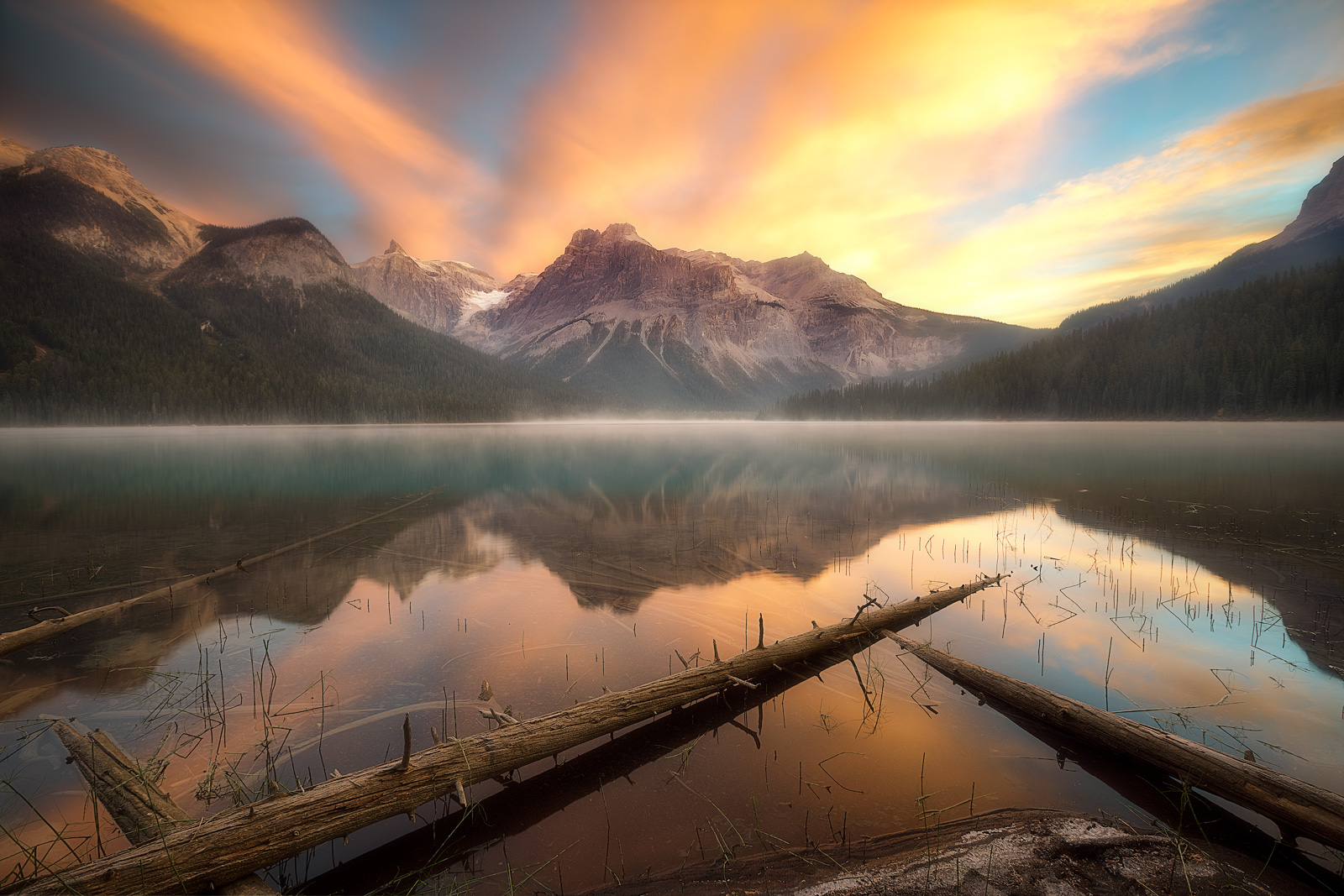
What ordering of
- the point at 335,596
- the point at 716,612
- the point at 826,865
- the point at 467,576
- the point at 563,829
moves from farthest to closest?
the point at 467,576 → the point at 335,596 → the point at 716,612 → the point at 563,829 → the point at 826,865

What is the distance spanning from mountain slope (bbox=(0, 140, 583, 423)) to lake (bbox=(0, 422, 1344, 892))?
436ft

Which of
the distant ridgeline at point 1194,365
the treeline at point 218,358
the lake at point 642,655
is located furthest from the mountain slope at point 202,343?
the distant ridgeline at point 1194,365

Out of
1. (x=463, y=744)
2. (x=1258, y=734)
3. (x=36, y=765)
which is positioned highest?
(x=463, y=744)

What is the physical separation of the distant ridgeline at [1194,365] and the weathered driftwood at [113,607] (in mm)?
121008

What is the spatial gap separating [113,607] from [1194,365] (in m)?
129

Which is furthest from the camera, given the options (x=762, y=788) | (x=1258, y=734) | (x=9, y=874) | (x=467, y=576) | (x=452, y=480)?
(x=452, y=480)

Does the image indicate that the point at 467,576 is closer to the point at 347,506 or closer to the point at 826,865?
the point at 826,865

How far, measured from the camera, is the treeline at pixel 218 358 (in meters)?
120

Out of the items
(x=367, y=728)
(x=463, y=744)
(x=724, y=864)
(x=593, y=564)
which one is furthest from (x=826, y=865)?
(x=593, y=564)

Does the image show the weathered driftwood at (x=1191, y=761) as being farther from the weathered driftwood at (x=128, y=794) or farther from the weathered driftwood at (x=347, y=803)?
the weathered driftwood at (x=128, y=794)

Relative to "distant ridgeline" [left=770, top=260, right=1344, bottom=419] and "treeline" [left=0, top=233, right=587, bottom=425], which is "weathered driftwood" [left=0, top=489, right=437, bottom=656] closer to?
"distant ridgeline" [left=770, top=260, right=1344, bottom=419]

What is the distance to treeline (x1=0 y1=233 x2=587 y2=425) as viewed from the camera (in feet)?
394

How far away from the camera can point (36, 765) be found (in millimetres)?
5547

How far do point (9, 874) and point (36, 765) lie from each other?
2.66 m
